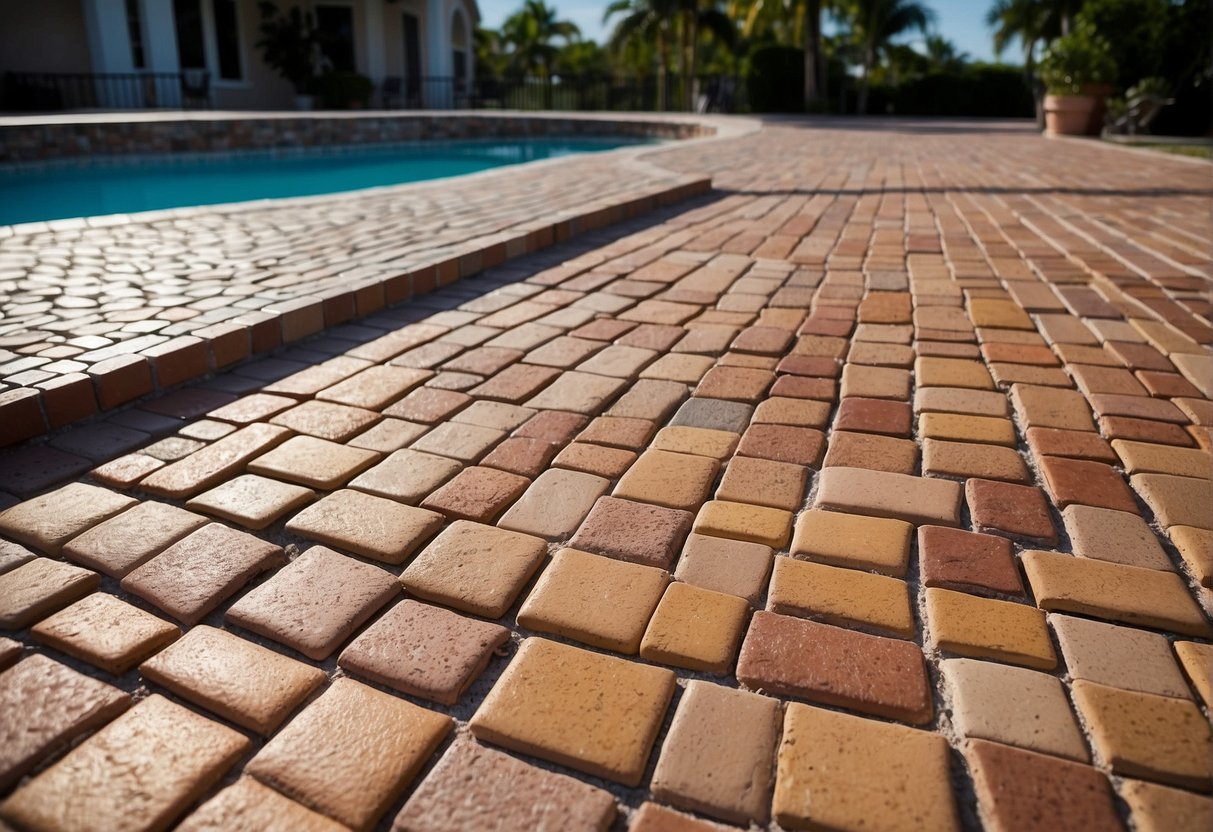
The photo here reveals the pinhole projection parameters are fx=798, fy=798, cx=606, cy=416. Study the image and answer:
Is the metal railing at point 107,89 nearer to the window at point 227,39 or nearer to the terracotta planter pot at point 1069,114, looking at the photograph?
the window at point 227,39

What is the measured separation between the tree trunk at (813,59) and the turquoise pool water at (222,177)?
34.9ft

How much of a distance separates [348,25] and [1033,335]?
20.7 m

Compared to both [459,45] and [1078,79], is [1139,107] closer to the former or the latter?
[1078,79]

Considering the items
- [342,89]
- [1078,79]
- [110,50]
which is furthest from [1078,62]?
[110,50]

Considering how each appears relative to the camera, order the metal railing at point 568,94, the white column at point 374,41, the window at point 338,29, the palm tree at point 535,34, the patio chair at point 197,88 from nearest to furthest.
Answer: the patio chair at point 197,88, the white column at point 374,41, the window at point 338,29, the metal railing at point 568,94, the palm tree at point 535,34

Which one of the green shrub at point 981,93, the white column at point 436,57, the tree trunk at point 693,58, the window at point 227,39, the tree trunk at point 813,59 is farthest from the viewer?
the tree trunk at point 693,58

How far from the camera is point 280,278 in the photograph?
10.2 feet

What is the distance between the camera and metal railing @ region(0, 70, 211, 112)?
1434cm

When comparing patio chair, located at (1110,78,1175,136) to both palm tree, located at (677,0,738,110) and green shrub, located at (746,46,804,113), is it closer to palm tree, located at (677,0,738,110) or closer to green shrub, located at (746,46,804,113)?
green shrub, located at (746,46,804,113)

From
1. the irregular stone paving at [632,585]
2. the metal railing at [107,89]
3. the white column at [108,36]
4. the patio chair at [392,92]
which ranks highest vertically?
the white column at [108,36]

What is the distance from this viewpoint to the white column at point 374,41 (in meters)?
19.1

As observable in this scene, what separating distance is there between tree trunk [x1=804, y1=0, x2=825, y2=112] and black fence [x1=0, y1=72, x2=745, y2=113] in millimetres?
2210

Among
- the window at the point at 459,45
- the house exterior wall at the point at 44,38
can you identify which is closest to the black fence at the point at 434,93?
the house exterior wall at the point at 44,38

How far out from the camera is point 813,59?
2211cm
